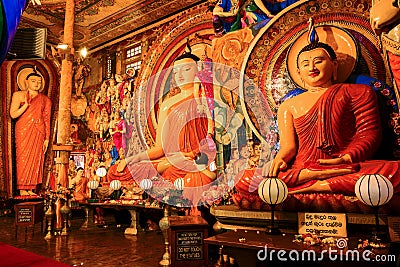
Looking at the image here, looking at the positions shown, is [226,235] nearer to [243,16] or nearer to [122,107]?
[243,16]

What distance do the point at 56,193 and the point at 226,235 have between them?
11.2ft

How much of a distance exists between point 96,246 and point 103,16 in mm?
5609

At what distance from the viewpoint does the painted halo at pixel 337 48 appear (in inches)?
177

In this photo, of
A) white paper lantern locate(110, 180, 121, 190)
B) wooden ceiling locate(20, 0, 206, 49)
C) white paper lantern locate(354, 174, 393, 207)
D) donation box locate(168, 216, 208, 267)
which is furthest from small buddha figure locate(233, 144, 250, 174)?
wooden ceiling locate(20, 0, 206, 49)

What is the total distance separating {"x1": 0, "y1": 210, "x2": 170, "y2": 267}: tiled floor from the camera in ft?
11.6

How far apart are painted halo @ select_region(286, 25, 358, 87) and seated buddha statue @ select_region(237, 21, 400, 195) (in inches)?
6.2

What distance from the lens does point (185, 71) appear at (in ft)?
21.1

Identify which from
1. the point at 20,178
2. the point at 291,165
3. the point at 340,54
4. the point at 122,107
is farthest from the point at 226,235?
the point at 20,178

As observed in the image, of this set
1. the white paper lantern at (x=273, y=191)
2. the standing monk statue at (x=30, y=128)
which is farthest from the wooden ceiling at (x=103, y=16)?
the white paper lantern at (x=273, y=191)

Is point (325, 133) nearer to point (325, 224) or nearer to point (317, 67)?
point (317, 67)

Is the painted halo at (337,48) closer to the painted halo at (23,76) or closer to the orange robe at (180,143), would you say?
the orange robe at (180,143)

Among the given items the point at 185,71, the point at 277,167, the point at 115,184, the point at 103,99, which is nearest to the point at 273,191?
the point at 277,167

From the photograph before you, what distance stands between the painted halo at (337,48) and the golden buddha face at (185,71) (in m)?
2.04

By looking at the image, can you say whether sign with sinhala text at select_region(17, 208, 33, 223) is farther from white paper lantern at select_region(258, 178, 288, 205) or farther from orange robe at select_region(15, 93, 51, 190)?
orange robe at select_region(15, 93, 51, 190)
